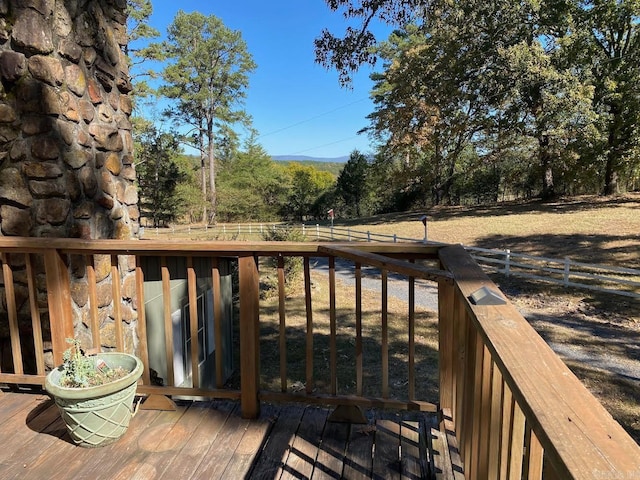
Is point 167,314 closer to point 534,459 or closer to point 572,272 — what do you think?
point 534,459

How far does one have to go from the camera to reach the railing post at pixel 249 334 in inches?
81.7

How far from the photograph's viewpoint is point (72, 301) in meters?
2.51

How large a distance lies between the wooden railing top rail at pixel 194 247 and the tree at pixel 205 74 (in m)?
23.0

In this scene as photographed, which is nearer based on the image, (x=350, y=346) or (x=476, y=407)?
(x=476, y=407)

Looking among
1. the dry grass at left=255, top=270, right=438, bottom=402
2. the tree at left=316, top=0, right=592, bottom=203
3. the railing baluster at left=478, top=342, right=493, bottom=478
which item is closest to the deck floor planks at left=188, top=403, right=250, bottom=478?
the railing baluster at left=478, top=342, right=493, bottom=478

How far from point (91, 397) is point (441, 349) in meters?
1.55

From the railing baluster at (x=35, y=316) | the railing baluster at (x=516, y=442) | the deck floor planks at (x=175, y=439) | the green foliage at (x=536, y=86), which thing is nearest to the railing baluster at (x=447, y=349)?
the railing baluster at (x=516, y=442)

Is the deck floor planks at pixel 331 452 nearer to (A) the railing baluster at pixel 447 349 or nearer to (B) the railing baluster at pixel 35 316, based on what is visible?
(A) the railing baluster at pixel 447 349

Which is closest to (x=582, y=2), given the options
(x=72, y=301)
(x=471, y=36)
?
(x=471, y=36)

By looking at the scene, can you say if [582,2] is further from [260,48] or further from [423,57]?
[260,48]

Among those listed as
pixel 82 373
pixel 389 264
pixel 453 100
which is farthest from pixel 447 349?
pixel 453 100

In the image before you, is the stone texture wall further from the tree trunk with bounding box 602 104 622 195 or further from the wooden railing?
the tree trunk with bounding box 602 104 622 195

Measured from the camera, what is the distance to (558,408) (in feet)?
2.20

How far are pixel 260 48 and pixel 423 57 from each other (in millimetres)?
13113
